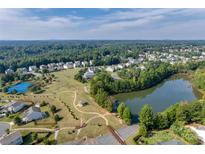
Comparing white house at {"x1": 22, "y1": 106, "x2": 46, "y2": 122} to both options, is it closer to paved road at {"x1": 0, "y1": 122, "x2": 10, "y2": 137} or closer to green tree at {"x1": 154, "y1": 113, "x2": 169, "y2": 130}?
paved road at {"x1": 0, "y1": 122, "x2": 10, "y2": 137}

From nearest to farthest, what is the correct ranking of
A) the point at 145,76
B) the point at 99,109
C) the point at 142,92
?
1. the point at 99,109
2. the point at 142,92
3. the point at 145,76

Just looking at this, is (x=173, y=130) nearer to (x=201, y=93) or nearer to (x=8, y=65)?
(x=201, y=93)

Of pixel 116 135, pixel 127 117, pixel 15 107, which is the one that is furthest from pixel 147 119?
pixel 15 107

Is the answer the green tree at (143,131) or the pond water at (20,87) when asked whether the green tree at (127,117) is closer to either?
the green tree at (143,131)

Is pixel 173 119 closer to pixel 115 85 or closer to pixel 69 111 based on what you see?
pixel 69 111

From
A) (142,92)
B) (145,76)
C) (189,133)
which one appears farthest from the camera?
(145,76)

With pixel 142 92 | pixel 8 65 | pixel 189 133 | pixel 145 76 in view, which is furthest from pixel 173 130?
pixel 8 65

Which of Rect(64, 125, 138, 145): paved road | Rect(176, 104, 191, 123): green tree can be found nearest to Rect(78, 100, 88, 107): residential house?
Rect(64, 125, 138, 145): paved road
